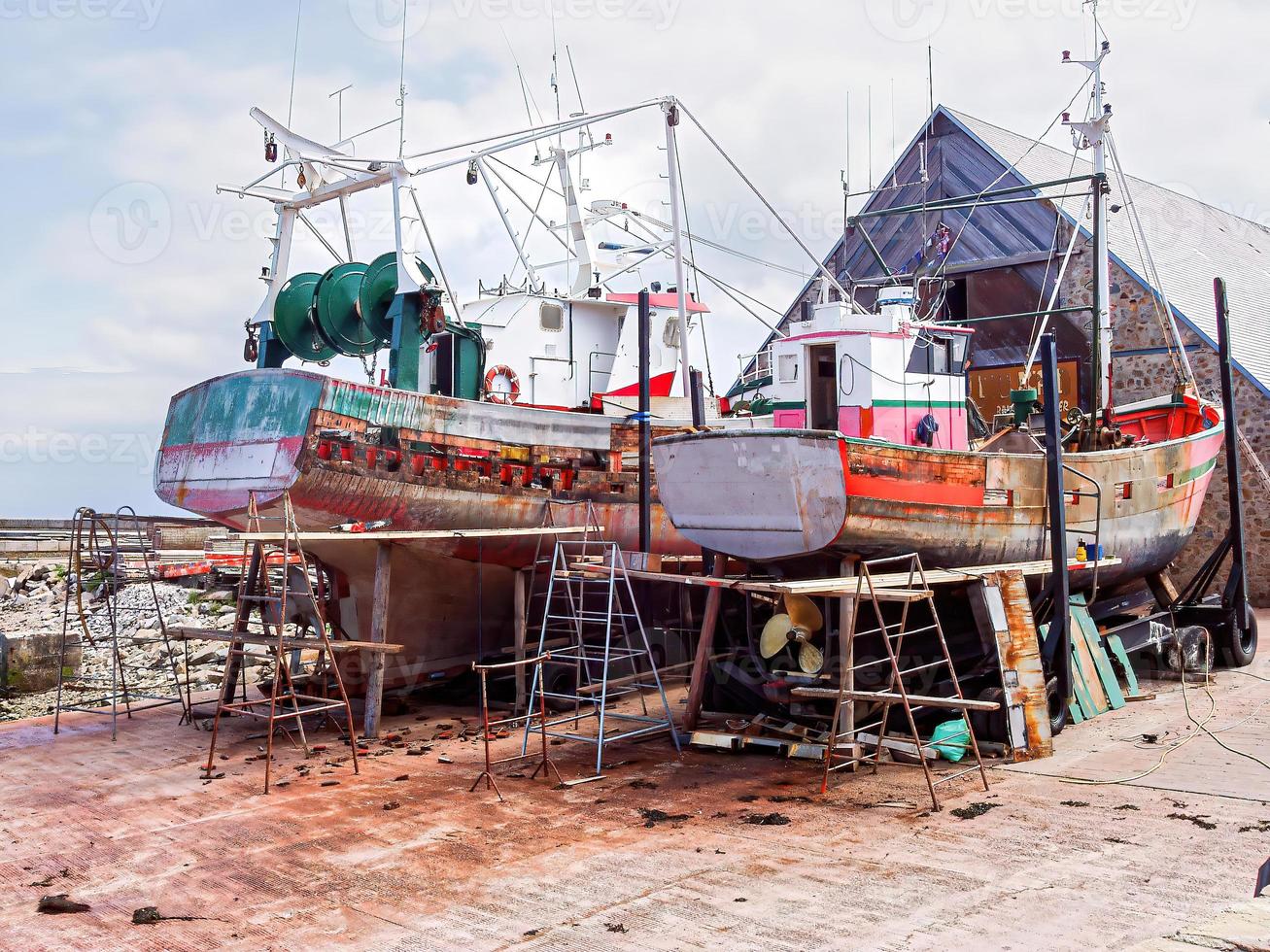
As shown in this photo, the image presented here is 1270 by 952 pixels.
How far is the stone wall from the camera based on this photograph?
1906 cm

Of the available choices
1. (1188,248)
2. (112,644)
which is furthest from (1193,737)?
(1188,248)

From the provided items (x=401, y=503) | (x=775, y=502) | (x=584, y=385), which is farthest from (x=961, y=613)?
(x=584, y=385)

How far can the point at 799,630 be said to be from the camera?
10.2 metres

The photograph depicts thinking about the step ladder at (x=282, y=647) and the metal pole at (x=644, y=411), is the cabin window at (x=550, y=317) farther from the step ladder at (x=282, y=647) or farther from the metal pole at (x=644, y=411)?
the step ladder at (x=282, y=647)

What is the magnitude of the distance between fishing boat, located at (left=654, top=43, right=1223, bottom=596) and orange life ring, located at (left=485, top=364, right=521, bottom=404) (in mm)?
3631

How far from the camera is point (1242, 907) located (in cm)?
466

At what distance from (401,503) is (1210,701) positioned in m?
8.95

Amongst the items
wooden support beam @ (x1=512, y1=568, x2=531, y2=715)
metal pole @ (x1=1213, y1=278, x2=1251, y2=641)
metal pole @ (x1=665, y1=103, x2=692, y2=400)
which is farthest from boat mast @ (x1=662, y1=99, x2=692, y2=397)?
metal pole @ (x1=1213, y1=278, x2=1251, y2=641)

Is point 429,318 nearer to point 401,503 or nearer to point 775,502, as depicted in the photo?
point 401,503

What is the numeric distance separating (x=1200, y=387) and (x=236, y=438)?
634 inches

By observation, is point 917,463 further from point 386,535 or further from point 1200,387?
point 1200,387

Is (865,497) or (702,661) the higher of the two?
(865,497)

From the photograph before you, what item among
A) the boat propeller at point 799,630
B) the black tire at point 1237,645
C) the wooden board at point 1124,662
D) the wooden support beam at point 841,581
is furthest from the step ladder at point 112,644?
the black tire at point 1237,645

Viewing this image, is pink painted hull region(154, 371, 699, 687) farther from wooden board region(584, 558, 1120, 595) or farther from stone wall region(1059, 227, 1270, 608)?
stone wall region(1059, 227, 1270, 608)
